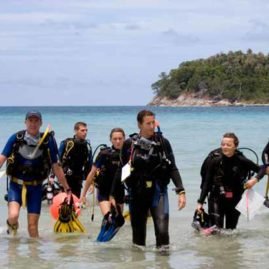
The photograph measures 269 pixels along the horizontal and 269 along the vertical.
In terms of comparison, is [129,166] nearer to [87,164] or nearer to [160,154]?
[160,154]

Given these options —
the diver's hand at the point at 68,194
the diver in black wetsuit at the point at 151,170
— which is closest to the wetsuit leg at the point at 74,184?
the diver's hand at the point at 68,194

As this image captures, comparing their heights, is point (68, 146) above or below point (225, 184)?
above

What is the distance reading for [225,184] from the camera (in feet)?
29.3

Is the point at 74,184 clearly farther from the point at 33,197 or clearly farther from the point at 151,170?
the point at 151,170

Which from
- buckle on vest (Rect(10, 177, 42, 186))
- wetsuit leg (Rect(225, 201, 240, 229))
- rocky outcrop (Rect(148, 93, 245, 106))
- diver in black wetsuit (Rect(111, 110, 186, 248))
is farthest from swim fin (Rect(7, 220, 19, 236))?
rocky outcrop (Rect(148, 93, 245, 106))

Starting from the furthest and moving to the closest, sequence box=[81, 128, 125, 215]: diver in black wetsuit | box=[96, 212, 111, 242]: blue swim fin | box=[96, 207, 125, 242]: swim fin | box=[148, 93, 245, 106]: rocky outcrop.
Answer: box=[148, 93, 245, 106]: rocky outcrop, box=[81, 128, 125, 215]: diver in black wetsuit, box=[96, 212, 111, 242]: blue swim fin, box=[96, 207, 125, 242]: swim fin

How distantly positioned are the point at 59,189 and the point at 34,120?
4634mm

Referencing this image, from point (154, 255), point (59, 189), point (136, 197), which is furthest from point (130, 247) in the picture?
point (59, 189)

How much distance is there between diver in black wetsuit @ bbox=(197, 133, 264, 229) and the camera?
880 centimetres

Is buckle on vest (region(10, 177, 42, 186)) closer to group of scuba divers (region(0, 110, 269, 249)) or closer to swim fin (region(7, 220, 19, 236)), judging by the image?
group of scuba divers (region(0, 110, 269, 249))

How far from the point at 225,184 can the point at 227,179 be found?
7 centimetres

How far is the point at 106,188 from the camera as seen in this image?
9.35m

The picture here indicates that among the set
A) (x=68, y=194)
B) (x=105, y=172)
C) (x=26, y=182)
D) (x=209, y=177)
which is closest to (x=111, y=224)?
(x=68, y=194)

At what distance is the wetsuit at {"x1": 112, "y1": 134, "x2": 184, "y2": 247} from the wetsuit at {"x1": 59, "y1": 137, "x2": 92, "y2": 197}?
4.08 meters
